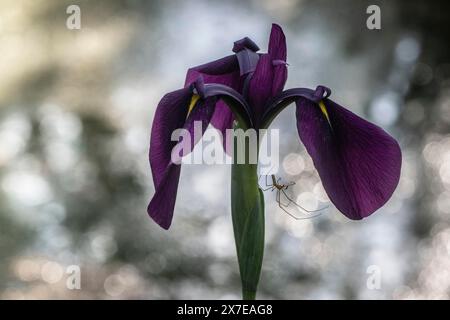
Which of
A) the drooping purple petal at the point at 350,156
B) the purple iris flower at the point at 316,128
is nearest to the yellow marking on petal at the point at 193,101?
the purple iris flower at the point at 316,128

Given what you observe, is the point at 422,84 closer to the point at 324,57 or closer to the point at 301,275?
the point at 324,57

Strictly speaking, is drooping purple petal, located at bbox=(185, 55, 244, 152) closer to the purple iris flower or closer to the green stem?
the purple iris flower

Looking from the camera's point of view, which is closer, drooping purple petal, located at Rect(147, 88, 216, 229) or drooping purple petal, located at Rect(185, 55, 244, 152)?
Result: drooping purple petal, located at Rect(147, 88, 216, 229)

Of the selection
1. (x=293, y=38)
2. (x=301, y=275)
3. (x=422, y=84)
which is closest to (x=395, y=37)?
(x=422, y=84)

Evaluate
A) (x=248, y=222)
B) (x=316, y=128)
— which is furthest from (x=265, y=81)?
(x=248, y=222)

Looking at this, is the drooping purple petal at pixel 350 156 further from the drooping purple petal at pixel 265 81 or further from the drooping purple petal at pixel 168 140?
the drooping purple petal at pixel 168 140

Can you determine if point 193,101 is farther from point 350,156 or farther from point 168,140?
point 350,156

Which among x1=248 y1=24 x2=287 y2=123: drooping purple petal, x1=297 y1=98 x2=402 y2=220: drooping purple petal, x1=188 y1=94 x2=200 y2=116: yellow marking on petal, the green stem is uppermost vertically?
x1=248 y1=24 x2=287 y2=123: drooping purple petal

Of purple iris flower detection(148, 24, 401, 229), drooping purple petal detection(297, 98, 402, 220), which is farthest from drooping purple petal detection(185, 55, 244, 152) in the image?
drooping purple petal detection(297, 98, 402, 220)
